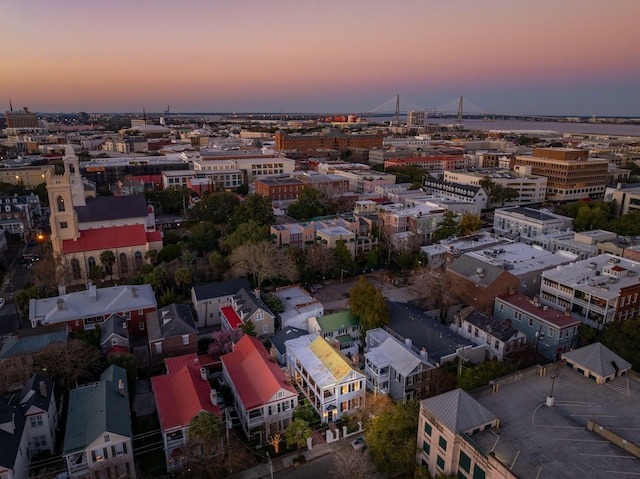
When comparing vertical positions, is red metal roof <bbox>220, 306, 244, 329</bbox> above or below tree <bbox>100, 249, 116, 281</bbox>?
below

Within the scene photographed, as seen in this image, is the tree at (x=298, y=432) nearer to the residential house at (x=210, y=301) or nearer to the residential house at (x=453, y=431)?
the residential house at (x=453, y=431)

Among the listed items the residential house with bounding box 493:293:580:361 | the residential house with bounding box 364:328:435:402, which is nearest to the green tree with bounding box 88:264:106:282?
the residential house with bounding box 364:328:435:402

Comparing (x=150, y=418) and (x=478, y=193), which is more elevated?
(x=478, y=193)

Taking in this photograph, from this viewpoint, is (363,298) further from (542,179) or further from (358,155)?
(358,155)

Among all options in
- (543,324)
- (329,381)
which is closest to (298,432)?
(329,381)

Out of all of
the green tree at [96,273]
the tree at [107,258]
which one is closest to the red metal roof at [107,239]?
the tree at [107,258]

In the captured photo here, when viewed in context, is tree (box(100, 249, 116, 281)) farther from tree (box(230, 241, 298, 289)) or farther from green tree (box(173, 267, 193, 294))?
tree (box(230, 241, 298, 289))

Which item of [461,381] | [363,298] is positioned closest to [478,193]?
[363,298]
